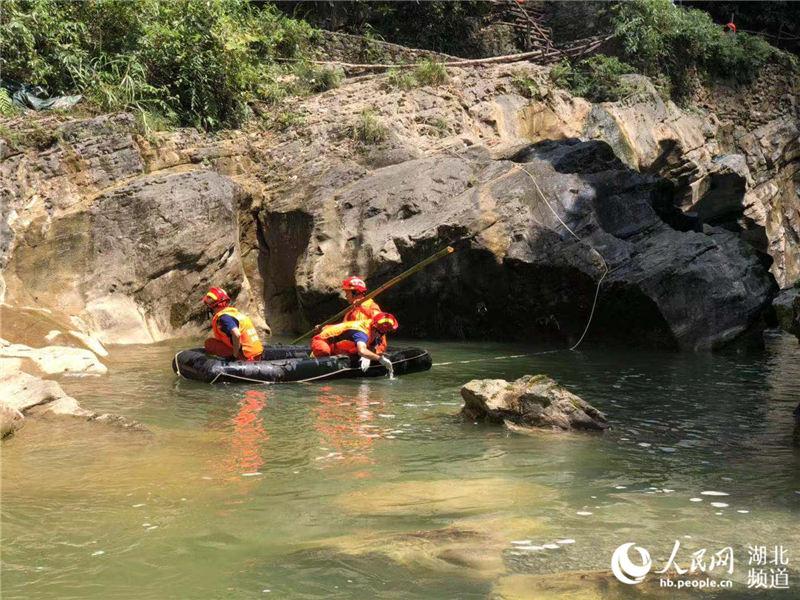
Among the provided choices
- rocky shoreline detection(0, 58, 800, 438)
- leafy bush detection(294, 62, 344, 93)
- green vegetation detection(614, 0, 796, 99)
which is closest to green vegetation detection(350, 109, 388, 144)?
rocky shoreline detection(0, 58, 800, 438)

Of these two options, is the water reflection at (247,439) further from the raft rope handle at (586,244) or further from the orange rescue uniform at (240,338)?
the raft rope handle at (586,244)

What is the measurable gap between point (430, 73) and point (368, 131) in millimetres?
2813

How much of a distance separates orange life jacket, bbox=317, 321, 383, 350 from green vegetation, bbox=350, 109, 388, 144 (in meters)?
6.77

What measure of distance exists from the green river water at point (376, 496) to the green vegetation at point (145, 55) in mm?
8657

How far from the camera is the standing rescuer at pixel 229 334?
37.1 feet

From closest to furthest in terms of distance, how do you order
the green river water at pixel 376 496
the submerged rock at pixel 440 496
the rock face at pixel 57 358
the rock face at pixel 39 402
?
1. the green river water at pixel 376 496
2. the submerged rock at pixel 440 496
3. the rock face at pixel 39 402
4. the rock face at pixel 57 358

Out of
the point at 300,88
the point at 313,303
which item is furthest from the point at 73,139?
the point at 300,88

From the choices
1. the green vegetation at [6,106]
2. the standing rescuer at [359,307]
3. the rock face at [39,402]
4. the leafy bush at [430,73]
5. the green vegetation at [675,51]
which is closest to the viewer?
the rock face at [39,402]

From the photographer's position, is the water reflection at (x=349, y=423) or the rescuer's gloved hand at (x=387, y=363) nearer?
the water reflection at (x=349, y=423)

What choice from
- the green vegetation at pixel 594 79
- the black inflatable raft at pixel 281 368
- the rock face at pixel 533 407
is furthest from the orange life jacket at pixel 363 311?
the green vegetation at pixel 594 79

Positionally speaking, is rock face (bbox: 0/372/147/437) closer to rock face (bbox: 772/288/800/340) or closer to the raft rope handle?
rock face (bbox: 772/288/800/340)

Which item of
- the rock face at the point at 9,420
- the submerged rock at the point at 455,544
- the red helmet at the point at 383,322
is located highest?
the red helmet at the point at 383,322

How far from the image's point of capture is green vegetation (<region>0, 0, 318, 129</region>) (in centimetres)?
1675

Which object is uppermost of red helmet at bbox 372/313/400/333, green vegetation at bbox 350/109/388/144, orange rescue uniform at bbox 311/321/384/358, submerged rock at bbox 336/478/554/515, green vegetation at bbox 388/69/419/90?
green vegetation at bbox 388/69/419/90
